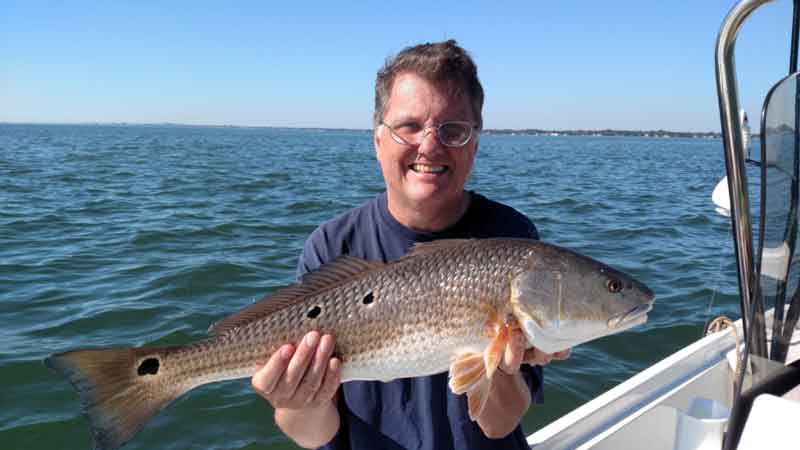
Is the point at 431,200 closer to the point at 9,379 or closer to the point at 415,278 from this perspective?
the point at 415,278

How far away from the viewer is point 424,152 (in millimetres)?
3045

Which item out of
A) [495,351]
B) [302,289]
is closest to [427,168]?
[302,289]

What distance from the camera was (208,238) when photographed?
12289mm

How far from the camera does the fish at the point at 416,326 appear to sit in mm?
2717

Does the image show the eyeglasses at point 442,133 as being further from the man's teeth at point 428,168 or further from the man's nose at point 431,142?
the man's teeth at point 428,168

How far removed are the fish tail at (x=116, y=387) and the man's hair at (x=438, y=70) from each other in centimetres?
168

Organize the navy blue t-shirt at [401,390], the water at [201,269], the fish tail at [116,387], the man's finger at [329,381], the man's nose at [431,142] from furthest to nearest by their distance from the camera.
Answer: the water at [201,269]
the navy blue t-shirt at [401,390]
the man's nose at [431,142]
the man's finger at [329,381]
the fish tail at [116,387]

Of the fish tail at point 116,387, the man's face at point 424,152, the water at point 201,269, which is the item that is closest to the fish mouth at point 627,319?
the man's face at point 424,152

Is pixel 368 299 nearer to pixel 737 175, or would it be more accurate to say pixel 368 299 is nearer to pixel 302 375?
pixel 302 375

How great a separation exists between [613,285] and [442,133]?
3.61ft

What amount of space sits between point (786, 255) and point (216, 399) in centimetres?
508

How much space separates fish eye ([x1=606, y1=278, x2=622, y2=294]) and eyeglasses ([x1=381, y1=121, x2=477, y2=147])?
971mm

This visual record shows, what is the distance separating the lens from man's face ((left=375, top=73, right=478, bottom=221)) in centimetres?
304

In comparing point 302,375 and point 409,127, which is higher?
point 409,127
